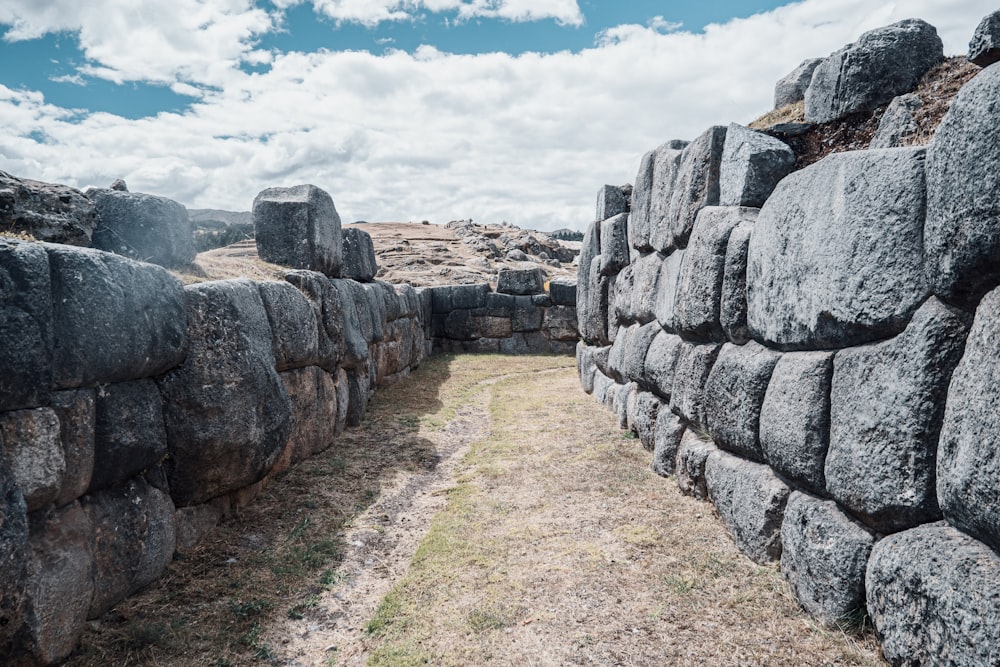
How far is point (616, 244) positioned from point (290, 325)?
5.47m

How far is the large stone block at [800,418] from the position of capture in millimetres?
3686

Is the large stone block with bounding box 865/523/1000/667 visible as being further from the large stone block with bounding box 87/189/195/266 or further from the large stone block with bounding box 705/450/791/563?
the large stone block with bounding box 87/189/195/266

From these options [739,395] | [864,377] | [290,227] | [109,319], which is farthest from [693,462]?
[290,227]

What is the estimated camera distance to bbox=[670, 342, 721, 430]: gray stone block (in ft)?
18.4

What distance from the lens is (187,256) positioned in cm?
654

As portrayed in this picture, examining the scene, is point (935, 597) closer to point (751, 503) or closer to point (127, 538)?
point (751, 503)

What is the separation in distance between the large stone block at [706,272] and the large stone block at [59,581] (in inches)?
185

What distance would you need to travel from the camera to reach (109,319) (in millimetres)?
3795

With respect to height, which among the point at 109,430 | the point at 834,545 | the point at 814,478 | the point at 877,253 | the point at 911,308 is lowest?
the point at 834,545

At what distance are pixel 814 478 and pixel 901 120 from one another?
2.46 meters

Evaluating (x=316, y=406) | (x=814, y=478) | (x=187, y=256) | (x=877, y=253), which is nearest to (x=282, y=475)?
(x=316, y=406)

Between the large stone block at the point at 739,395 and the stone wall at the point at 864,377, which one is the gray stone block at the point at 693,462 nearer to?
the stone wall at the point at 864,377

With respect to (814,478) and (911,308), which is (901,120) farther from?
(814,478)

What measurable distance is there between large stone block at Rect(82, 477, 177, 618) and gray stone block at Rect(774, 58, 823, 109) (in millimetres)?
7942
